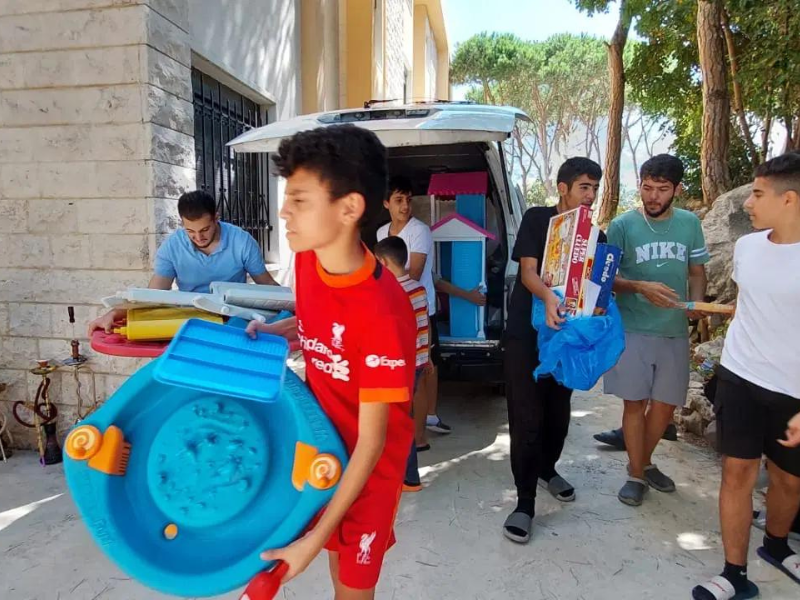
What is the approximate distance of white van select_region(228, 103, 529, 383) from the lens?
3203 mm

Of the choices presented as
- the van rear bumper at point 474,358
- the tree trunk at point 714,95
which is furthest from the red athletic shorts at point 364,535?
the tree trunk at point 714,95

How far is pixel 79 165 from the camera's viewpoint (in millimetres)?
3766

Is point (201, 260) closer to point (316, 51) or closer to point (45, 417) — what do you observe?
point (45, 417)

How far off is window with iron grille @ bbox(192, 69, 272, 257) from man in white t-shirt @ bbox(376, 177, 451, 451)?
2025 mm

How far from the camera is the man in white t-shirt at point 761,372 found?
7.35ft

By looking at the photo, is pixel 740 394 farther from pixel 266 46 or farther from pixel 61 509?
pixel 266 46

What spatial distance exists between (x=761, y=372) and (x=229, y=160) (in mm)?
4800

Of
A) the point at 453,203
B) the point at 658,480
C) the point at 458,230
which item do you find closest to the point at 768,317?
the point at 658,480

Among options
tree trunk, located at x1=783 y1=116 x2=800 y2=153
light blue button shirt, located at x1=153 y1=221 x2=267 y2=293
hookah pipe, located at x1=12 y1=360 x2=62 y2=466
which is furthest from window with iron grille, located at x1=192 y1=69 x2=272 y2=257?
tree trunk, located at x1=783 y1=116 x2=800 y2=153

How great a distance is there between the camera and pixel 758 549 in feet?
9.03

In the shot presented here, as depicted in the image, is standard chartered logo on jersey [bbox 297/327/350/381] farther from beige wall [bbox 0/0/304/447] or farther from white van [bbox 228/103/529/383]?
beige wall [bbox 0/0/304/447]

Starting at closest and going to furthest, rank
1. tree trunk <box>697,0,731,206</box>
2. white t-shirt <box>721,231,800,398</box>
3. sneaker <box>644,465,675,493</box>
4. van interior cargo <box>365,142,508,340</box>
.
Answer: white t-shirt <box>721,231,800,398</box> < sneaker <box>644,465,675,493</box> < van interior cargo <box>365,142,508,340</box> < tree trunk <box>697,0,731,206</box>

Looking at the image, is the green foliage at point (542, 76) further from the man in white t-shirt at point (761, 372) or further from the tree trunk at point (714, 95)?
the man in white t-shirt at point (761, 372)

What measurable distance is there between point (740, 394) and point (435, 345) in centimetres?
201
